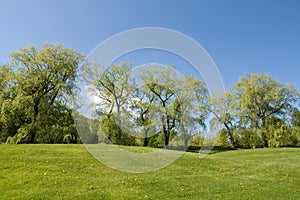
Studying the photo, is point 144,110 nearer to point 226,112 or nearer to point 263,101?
point 226,112

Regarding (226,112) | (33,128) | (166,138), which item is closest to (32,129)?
(33,128)

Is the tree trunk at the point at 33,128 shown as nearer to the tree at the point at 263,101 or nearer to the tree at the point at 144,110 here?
the tree at the point at 144,110

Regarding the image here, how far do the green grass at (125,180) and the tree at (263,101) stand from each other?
28.1 meters

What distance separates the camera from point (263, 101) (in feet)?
145

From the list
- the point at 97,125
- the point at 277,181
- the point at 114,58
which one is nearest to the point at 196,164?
the point at 277,181

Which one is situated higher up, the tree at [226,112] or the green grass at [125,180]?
the tree at [226,112]

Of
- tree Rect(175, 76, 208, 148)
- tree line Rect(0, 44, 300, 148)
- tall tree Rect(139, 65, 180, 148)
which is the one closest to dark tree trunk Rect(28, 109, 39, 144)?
tree line Rect(0, 44, 300, 148)

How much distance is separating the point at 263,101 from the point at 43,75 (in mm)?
35143

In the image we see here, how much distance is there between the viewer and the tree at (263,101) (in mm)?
43375

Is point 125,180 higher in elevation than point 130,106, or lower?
lower

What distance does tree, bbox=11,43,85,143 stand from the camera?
32.4m

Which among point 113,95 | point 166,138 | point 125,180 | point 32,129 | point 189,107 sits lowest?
point 125,180

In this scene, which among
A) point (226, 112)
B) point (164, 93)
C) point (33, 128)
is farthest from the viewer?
point (226, 112)

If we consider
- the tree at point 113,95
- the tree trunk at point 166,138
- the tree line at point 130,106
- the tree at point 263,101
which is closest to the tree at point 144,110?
the tree line at point 130,106
